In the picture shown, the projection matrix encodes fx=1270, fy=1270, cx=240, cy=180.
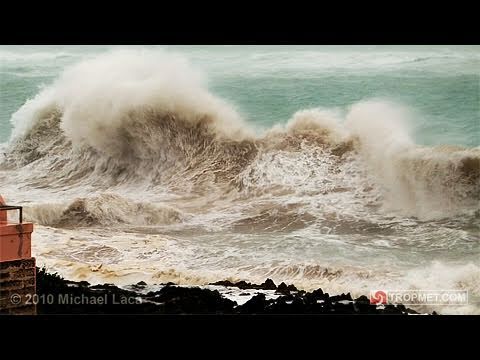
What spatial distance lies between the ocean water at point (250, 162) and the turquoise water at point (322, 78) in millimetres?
10

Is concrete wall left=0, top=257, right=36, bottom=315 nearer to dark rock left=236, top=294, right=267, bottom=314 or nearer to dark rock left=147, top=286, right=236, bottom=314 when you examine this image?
Result: dark rock left=147, top=286, right=236, bottom=314

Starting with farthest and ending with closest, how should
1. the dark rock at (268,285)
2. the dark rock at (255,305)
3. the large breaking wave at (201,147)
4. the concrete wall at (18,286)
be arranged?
1. the large breaking wave at (201,147)
2. the dark rock at (268,285)
3. the dark rock at (255,305)
4. the concrete wall at (18,286)

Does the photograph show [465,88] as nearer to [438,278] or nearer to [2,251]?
[438,278]

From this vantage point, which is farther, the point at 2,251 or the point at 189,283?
the point at 189,283

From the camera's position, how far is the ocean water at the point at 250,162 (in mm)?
9070

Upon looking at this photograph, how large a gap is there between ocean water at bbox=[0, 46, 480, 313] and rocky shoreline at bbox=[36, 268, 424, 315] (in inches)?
3.2

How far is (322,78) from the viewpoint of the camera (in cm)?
926

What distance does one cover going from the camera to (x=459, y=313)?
29.2 feet

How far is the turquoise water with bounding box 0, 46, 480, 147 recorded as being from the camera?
9156mm

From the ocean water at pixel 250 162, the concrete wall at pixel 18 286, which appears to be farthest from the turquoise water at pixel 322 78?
the concrete wall at pixel 18 286

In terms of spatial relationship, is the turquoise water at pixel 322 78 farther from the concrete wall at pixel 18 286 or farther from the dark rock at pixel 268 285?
the concrete wall at pixel 18 286

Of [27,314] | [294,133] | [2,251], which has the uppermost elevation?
[294,133]

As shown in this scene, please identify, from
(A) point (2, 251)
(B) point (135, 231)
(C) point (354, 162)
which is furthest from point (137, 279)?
(C) point (354, 162)

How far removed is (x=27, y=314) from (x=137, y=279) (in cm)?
83
